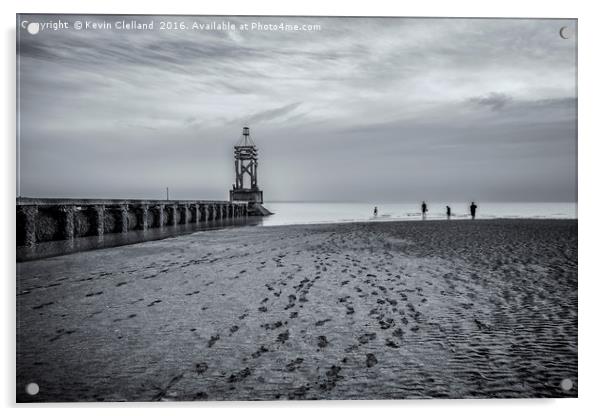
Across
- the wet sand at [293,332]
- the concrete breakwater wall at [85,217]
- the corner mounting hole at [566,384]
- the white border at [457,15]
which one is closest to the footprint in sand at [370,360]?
the wet sand at [293,332]

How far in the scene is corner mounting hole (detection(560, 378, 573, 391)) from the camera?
3947mm

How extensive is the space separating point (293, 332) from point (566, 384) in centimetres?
275

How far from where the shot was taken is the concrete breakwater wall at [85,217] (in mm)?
10391

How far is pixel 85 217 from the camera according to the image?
1409 cm

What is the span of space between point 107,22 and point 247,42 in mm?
1782

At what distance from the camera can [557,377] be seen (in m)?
3.89

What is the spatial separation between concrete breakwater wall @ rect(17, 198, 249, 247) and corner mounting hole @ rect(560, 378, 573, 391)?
10132mm

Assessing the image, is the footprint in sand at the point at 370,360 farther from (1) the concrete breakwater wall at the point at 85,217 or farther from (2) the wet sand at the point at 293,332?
(1) the concrete breakwater wall at the point at 85,217

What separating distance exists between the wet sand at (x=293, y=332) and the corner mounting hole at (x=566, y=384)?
6 cm

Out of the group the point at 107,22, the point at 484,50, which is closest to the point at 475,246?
the point at 484,50

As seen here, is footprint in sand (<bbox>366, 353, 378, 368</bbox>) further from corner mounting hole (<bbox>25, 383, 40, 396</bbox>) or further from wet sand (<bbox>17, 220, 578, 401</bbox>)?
corner mounting hole (<bbox>25, 383, 40, 396</bbox>)

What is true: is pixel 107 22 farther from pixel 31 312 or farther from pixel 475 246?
pixel 475 246

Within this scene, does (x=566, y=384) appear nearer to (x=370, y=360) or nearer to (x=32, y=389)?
(x=370, y=360)

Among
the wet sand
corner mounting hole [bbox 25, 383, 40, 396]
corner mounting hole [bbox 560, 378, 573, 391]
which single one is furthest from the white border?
corner mounting hole [bbox 25, 383, 40, 396]
